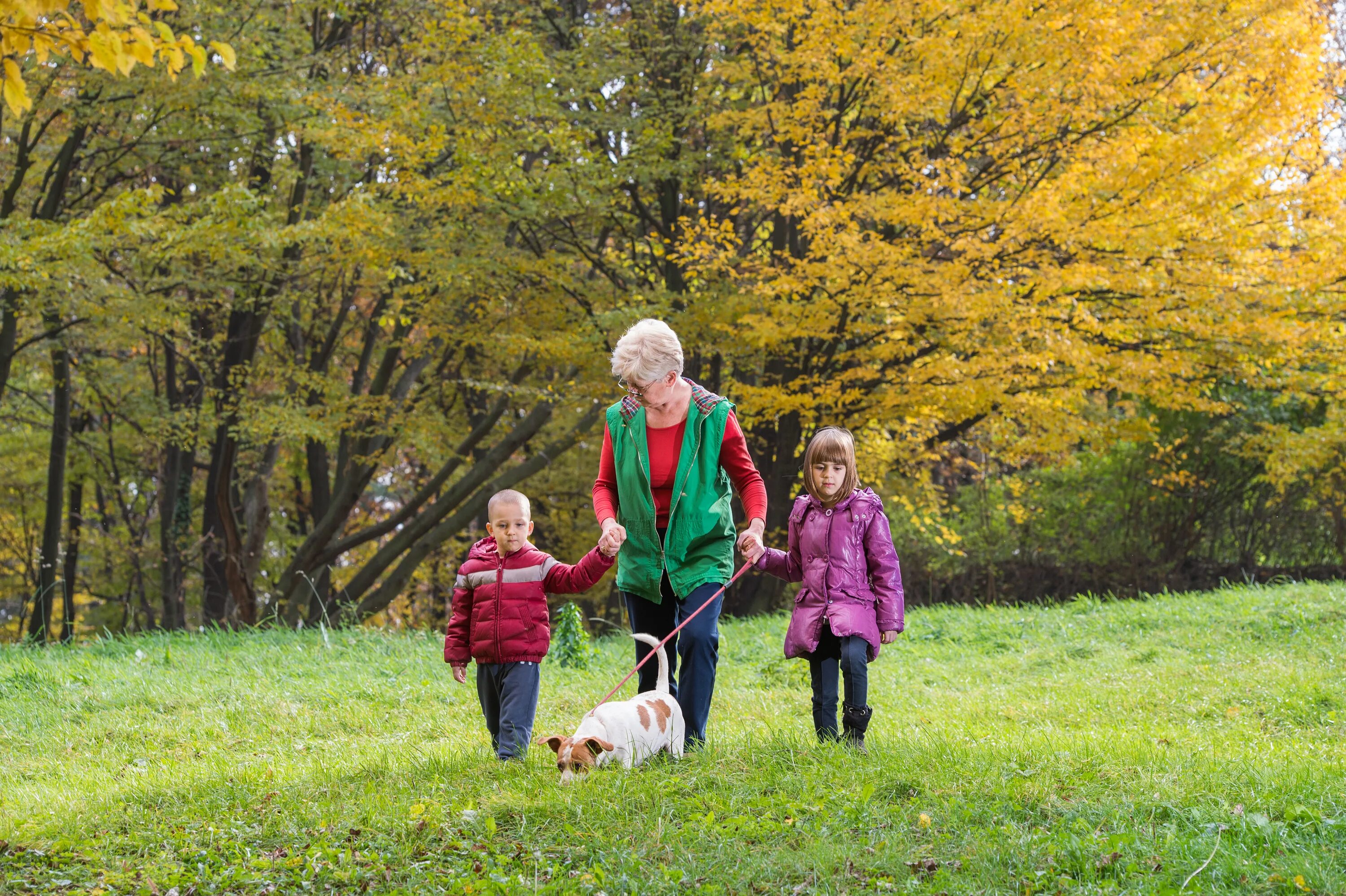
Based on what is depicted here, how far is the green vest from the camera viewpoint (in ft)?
14.0

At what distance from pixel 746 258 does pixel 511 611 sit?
268 inches

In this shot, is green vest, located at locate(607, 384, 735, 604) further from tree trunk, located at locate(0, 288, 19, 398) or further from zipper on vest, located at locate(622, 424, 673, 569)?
tree trunk, located at locate(0, 288, 19, 398)

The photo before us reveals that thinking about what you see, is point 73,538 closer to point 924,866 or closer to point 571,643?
point 571,643

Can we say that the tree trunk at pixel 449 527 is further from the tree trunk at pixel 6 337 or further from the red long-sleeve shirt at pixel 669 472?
the red long-sleeve shirt at pixel 669 472

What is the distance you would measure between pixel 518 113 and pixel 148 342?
8077 mm

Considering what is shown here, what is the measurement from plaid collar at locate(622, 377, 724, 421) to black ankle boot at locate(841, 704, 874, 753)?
1293mm

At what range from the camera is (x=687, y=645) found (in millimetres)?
4367

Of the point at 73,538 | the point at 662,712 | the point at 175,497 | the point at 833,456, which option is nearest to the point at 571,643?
the point at 662,712

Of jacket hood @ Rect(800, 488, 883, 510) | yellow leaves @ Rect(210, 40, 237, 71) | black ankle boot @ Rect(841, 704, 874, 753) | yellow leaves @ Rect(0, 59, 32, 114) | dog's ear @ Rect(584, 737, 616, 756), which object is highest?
yellow leaves @ Rect(210, 40, 237, 71)

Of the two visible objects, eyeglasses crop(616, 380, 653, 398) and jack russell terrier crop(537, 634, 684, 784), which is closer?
jack russell terrier crop(537, 634, 684, 784)

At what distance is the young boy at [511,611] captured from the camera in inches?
179

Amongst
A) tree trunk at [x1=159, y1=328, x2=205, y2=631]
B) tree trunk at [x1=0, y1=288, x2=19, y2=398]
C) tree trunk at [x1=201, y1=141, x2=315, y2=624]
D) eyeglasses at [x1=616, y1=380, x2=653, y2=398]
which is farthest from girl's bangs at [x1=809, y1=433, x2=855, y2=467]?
tree trunk at [x1=159, y1=328, x2=205, y2=631]

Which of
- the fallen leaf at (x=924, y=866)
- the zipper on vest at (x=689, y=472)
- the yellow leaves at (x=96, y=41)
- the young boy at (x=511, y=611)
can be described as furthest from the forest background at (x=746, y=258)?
the fallen leaf at (x=924, y=866)

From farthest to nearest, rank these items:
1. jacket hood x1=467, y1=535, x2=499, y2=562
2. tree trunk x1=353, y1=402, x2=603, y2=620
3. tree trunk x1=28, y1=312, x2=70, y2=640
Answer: tree trunk x1=28, y1=312, x2=70, y2=640, tree trunk x1=353, y1=402, x2=603, y2=620, jacket hood x1=467, y1=535, x2=499, y2=562
